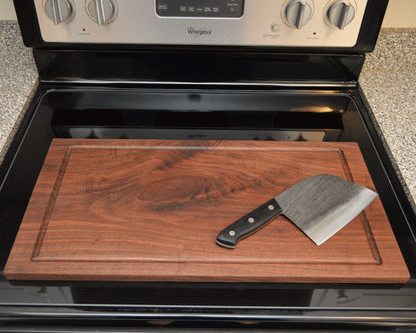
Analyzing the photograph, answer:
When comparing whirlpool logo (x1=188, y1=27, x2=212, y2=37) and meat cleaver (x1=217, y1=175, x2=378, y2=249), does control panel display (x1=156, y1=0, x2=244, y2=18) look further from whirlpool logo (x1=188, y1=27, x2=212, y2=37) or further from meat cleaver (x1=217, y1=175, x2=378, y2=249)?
meat cleaver (x1=217, y1=175, x2=378, y2=249)

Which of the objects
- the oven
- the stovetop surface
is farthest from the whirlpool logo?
the stovetop surface

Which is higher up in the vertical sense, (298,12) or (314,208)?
(298,12)

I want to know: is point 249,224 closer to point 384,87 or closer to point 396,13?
point 384,87

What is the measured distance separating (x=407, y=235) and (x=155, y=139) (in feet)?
1.40

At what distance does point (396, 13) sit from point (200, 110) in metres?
0.53

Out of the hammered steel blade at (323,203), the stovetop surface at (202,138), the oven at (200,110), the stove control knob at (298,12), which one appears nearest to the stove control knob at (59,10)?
the oven at (200,110)

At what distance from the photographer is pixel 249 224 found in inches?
19.4

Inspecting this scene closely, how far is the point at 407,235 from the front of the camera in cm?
52

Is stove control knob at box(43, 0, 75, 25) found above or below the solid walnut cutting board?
above

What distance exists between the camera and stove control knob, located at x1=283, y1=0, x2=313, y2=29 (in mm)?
633

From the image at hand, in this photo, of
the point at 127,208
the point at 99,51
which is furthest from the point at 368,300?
the point at 99,51

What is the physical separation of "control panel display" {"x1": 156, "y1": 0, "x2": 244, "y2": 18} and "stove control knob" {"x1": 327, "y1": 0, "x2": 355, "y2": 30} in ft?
0.53

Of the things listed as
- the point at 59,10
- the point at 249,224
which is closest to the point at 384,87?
the point at 249,224

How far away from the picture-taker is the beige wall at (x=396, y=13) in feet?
2.71
